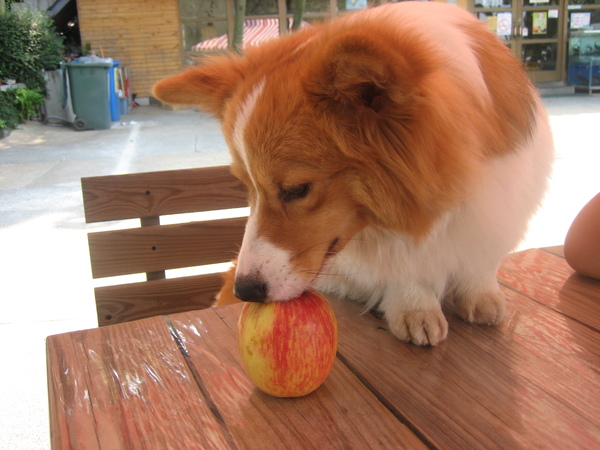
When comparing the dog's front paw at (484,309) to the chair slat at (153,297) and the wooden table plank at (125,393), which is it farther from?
the chair slat at (153,297)

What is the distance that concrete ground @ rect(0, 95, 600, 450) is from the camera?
9.82ft

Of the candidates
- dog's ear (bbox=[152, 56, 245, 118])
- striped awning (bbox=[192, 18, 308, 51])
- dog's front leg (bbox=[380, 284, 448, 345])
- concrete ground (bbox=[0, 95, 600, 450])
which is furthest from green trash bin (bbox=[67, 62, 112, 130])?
dog's front leg (bbox=[380, 284, 448, 345])

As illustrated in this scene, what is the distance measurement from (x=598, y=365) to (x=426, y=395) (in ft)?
1.41

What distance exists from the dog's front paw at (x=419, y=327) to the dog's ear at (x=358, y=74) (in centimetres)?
56

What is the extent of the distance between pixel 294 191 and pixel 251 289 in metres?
0.26

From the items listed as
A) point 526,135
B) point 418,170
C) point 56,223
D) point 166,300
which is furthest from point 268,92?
point 56,223

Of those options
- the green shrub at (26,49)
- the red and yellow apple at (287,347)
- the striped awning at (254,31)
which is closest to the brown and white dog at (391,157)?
the red and yellow apple at (287,347)

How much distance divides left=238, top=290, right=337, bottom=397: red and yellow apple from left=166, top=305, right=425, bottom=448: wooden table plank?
0.04 metres

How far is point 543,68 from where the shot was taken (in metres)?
15.9

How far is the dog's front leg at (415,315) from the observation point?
4.78 feet

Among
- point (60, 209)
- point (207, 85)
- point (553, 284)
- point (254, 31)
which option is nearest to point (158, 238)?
point (207, 85)

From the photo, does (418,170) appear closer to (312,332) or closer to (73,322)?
(312,332)

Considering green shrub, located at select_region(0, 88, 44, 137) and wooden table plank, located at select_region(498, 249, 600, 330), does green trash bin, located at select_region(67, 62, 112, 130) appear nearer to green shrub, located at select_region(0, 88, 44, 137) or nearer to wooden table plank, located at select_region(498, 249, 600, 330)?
green shrub, located at select_region(0, 88, 44, 137)

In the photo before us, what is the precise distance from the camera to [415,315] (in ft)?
4.93
